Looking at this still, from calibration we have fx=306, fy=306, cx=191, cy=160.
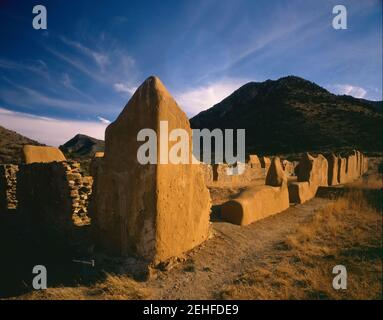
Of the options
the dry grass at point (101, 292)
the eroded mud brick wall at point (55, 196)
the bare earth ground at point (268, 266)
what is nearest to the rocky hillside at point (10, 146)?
the eroded mud brick wall at point (55, 196)

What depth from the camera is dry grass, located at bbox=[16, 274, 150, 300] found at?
14.6 feet

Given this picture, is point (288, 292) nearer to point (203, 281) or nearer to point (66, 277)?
point (203, 281)

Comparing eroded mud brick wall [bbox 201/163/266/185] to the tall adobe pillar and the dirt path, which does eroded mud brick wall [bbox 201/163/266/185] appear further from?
the tall adobe pillar

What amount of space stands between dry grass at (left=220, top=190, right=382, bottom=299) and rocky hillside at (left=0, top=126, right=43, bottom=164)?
1346 cm

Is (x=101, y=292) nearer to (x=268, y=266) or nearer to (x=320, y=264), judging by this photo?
(x=268, y=266)

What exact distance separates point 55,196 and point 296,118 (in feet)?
161

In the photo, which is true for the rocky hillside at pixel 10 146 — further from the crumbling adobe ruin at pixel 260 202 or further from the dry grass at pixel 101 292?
the dry grass at pixel 101 292

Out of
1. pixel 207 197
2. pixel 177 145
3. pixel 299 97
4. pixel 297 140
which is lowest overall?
pixel 207 197

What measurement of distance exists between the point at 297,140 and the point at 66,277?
42.5 metres

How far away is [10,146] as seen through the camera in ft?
71.6

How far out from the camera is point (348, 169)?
1958 cm

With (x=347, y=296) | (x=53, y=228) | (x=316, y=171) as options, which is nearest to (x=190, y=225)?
(x=347, y=296)

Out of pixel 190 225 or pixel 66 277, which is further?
pixel 190 225

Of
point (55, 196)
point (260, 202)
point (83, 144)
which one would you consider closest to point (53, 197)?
point (55, 196)
